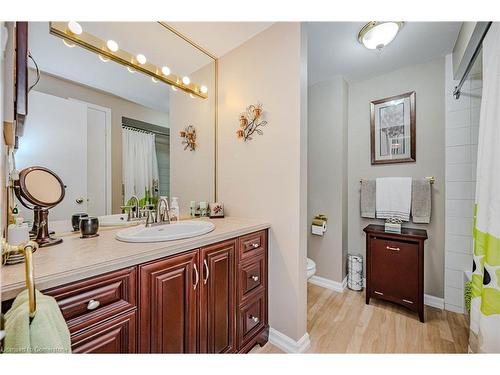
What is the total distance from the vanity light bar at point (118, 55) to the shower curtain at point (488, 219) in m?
1.89

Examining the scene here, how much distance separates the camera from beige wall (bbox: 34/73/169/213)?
3.58ft

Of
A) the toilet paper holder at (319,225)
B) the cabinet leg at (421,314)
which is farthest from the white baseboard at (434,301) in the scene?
the toilet paper holder at (319,225)

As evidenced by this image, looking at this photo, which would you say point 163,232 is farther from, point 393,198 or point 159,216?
point 393,198

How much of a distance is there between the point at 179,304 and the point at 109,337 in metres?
0.29

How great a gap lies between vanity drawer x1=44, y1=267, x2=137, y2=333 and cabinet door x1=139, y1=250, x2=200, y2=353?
0.06 m

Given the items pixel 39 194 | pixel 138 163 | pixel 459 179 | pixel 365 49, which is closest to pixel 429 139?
pixel 459 179

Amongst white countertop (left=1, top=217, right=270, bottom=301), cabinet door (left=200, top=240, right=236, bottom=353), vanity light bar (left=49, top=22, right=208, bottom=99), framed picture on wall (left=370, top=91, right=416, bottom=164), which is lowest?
cabinet door (left=200, top=240, right=236, bottom=353)

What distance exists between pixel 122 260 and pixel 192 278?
1.21 ft

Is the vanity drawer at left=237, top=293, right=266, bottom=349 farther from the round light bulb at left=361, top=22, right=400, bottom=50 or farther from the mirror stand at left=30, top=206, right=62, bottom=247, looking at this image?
the round light bulb at left=361, top=22, right=400, bottom=50

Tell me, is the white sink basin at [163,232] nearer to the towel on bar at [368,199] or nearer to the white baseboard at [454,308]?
the towel on bar at [368,199]

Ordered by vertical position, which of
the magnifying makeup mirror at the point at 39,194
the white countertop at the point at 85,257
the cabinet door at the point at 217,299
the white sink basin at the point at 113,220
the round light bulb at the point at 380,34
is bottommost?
the cabinet door at the point at 217,299

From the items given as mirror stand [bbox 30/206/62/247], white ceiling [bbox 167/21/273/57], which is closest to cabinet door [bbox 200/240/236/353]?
mirror stand [bbox 30/206/62/247]

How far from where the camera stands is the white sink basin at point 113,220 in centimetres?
125

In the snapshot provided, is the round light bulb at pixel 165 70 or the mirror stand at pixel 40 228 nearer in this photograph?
the mirror stand at pixel 40 228
